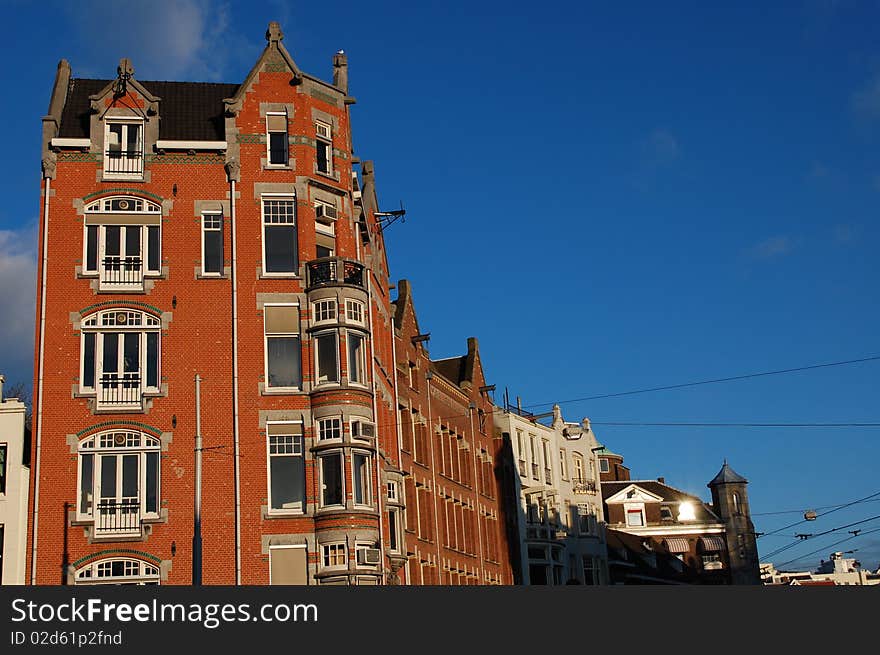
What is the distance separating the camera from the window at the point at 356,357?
43125mm

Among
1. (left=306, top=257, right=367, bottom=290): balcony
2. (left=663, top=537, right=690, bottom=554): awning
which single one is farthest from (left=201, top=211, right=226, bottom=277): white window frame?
(left=663, top=537, right=690, bottom=554): awning

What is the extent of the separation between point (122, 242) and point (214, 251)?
3.38 metres

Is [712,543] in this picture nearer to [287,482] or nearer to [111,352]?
[287,482]

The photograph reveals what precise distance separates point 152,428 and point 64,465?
322cm

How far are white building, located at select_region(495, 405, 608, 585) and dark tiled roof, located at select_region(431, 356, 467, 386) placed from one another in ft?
12.9

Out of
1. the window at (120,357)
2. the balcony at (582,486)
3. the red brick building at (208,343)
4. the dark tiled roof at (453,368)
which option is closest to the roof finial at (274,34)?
the red brick building at (208,343)

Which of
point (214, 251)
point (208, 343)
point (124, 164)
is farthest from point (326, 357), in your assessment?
point (124, 164)

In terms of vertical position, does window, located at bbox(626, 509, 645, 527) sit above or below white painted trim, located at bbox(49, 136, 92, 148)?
below

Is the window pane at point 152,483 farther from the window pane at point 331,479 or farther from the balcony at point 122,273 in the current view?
the balcony at point 122,273

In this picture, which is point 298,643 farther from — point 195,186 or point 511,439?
point 511,439

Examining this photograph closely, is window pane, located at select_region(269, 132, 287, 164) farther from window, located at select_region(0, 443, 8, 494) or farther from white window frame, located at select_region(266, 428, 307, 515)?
window, located at select_region(0, 443, 8, 494)

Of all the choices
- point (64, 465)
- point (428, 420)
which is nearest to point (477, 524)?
point (428, 420)

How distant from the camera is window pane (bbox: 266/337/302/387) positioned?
42906mm

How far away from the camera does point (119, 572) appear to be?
40.0 meters
